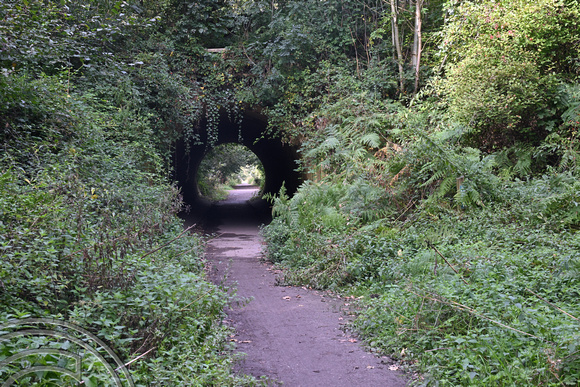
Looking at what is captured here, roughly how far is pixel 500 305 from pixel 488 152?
25.1ft

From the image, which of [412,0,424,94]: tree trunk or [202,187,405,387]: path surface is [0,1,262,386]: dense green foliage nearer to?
[202,187,405,387]: path surface

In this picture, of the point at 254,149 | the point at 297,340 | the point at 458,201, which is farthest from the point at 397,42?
the point at 254,149

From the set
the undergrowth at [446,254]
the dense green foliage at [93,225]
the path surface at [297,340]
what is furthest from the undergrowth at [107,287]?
the undergrowth at [446,254]

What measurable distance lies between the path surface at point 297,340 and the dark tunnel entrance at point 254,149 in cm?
1019

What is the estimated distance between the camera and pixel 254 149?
2655 centimetres

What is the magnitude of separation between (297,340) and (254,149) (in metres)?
22.0

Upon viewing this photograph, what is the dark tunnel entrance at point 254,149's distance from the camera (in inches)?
754

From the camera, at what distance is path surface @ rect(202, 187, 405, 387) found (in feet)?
13.5

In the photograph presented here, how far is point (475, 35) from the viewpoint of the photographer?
37.4ft

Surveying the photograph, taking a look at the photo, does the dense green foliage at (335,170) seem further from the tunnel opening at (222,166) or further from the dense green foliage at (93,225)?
the tunnel opening at (222,166)

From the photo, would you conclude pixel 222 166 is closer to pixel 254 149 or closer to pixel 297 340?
pixel 254 149

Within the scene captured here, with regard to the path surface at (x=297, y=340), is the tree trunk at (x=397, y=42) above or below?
above

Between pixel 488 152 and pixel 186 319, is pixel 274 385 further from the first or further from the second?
pixel 488 152

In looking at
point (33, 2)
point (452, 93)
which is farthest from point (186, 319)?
point (452, 93)
